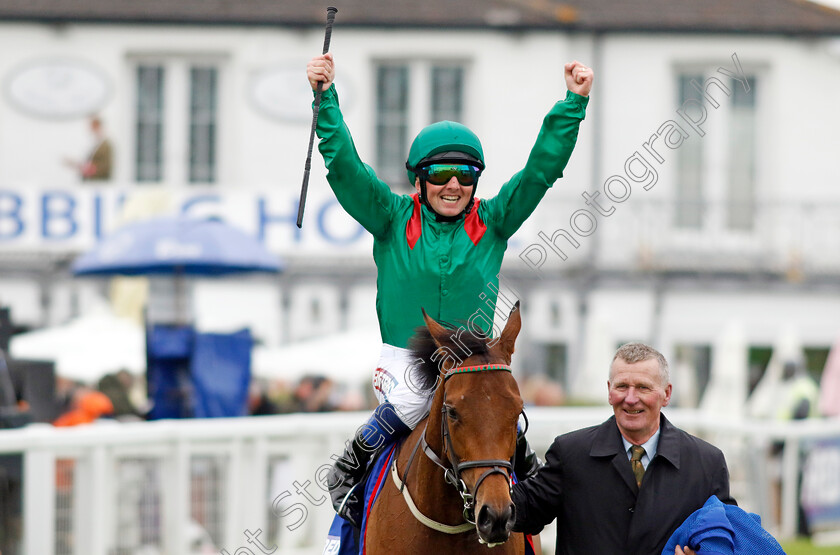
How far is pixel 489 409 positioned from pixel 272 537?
448 centimetres

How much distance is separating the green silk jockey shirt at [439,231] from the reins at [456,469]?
0.48m

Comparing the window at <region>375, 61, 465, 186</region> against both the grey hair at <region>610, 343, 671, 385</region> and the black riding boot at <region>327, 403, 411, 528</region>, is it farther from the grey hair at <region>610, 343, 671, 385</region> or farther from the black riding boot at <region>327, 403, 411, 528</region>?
the grey hair at <region>610, 343, 671, 385</region>

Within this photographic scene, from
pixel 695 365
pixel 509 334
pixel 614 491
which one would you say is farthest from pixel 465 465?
pixel 695 365

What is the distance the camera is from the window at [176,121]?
18000 millimetres

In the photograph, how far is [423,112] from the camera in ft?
59.8

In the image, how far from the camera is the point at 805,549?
9.85m

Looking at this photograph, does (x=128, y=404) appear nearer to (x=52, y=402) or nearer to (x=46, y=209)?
(x=52, y=402)

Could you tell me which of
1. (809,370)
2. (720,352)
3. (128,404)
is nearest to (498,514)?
(128,404)

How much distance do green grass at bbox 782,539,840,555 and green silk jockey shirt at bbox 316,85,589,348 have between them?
6285mm

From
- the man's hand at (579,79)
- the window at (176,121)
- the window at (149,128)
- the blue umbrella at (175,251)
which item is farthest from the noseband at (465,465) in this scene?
the window at (149,128)

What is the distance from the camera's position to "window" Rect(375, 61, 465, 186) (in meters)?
18.2

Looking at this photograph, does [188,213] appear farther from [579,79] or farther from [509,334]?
[509,334]

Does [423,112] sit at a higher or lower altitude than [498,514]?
higher

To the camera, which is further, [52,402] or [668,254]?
[668,254]
